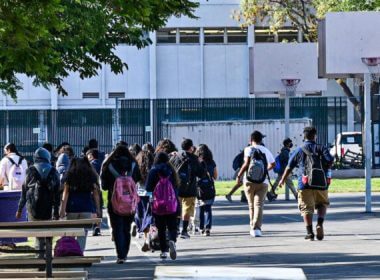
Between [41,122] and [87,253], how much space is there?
24.4m

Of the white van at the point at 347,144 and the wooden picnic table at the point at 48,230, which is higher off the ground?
the white van at the point at 347,144

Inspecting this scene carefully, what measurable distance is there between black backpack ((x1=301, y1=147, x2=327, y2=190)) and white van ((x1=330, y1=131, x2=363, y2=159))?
25.7m

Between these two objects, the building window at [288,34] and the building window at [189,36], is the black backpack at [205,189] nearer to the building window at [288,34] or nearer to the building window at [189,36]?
the building window at [189,36]

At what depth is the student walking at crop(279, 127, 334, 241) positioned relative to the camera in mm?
19234

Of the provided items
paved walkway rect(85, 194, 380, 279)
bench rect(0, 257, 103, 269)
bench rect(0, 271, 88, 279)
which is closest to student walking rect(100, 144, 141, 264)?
paved walkway rect(85, 194, 380, 279)

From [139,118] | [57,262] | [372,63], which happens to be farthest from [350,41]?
[139,118]

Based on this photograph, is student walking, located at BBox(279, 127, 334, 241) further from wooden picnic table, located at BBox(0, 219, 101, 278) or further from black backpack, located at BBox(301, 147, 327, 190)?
wooden picnic table, located at BBox(0, 219, 101, 278)

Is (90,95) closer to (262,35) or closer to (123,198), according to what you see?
(262,35)

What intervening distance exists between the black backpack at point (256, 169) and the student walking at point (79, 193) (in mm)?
4052

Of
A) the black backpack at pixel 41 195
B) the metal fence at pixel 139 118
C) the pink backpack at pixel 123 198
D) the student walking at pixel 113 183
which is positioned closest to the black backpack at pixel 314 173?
the student walking at pixel 113 183

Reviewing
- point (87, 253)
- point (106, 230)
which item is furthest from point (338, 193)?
point (87, 253)

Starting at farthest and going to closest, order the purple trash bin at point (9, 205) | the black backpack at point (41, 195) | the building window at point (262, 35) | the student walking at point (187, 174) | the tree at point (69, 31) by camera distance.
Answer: the building window at point (262, 35)
the student walking at point (187, 174)
the purple trash bin at point (9, 205)
the black backpack at point (41, 195)
the tree at point (69, 31)

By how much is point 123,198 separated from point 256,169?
4249 millimetres

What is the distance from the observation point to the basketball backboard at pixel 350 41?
25.6 metres
